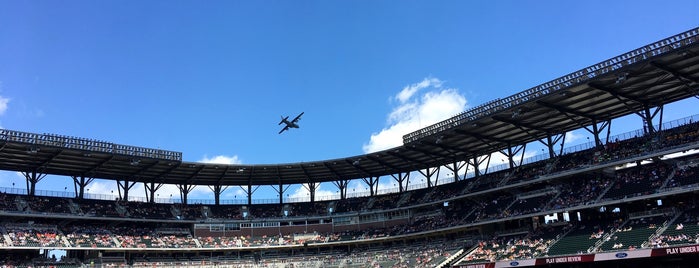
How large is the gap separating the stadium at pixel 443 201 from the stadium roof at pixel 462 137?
0.19 meters

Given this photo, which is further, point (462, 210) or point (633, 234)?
point (462, 210)

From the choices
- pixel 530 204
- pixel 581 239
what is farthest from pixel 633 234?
pixel 530 204

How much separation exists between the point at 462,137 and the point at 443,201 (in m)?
9.35

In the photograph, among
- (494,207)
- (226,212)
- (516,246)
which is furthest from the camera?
(226,212)

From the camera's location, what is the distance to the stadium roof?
143ft

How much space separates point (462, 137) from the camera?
59.8m

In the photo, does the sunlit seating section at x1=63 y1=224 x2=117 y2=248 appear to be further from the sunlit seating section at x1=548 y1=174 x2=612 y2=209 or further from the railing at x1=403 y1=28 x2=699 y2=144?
the sunlit seating section at x1=548 y1=174 x2=612 y2=209

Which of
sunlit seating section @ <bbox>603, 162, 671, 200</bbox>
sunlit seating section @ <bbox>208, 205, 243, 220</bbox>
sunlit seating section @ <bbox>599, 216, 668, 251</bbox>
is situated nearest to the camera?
sunlit seating section @ <bbox>599, 216, 668, 251</bbox>

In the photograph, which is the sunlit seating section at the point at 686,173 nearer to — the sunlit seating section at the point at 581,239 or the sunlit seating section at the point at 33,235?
the sunlit seating section at the point at 581,239

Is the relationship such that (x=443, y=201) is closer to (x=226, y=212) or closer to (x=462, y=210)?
(x=462, y=210)

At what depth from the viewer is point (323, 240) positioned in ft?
235

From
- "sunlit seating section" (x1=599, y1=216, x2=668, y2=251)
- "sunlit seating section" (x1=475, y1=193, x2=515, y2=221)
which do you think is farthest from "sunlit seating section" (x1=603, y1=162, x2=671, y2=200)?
"sunlit seating section" (x1=475, y1=193, x2=515, y2=221)

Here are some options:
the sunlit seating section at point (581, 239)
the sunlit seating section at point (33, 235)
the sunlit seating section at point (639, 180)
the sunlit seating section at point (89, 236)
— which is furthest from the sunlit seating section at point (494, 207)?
the sunlit seating section at point (33, 235)

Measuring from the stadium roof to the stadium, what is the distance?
19 centimetres
